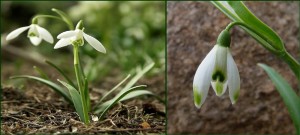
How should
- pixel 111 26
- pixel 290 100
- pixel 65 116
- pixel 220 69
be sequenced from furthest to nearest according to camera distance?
Result: pixel 111 26 < pixel 290 100 < pixel 65 116 < pixel 220 69

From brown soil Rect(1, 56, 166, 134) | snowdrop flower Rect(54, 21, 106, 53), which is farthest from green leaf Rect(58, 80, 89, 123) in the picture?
snowdrop flower Rect(54, 21, 106, 53)

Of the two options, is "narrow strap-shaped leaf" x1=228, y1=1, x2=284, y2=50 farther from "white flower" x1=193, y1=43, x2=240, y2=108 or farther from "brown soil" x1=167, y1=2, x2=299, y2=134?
"brown soil" x1=167, y1=2, x2=299, y2=134

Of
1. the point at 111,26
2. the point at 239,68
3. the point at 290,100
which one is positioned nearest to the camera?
the point at 290,100

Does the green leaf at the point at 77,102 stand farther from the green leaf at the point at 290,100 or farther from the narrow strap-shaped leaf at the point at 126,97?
the green leaf at the point at 290,100

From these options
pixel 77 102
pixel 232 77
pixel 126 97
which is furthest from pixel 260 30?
pixel 77 102

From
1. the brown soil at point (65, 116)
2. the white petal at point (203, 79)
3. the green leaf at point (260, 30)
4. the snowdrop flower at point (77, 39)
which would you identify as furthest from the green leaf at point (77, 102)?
the green leaf at point (260, 30)

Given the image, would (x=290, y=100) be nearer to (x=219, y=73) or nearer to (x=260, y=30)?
(x=260, y=30)
